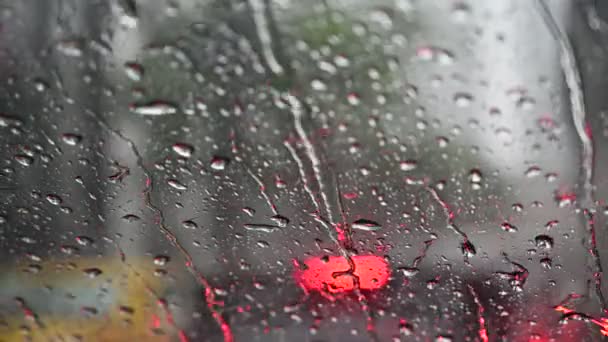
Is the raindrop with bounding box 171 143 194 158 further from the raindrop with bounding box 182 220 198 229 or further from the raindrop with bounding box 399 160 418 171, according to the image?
the raindrop with bounding box 399 160 418 171

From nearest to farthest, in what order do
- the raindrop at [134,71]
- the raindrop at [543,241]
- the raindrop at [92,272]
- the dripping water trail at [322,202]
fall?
the raindrop at [134,71], the dripping water trail at [322,202], the raindrop at [543,241], the raindrop at [92,272]

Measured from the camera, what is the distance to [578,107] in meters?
1.41

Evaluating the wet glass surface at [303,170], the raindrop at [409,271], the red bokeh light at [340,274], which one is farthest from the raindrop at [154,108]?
the raindrop at [409,271]

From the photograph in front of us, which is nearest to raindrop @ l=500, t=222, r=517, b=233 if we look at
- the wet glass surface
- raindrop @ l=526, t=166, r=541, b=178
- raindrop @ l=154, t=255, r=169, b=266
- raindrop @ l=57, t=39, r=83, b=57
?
the wet glass surface

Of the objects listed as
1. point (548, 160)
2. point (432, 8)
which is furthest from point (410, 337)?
point (432, 8)

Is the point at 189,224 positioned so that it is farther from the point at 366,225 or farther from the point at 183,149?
the point at 366,225

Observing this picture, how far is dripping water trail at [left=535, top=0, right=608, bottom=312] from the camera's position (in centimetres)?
130

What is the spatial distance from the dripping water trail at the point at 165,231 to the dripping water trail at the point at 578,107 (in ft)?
4.21

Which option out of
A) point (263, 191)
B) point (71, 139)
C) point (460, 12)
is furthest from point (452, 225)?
point (71, 139)

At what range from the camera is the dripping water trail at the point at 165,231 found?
1581 mm

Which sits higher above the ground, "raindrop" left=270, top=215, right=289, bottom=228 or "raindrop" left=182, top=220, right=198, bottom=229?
"raindrop" left=182, top=220, right=198, bottom=229

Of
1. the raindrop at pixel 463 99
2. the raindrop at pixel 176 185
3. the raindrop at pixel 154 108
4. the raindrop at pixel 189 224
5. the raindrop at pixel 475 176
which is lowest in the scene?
the raindrop at pixel 475 176

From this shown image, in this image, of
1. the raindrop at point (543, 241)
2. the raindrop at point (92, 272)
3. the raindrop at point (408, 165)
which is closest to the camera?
the raindrop at point (408, 165)

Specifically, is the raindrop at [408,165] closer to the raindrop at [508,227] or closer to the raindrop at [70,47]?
the raindrop at [508,227]
